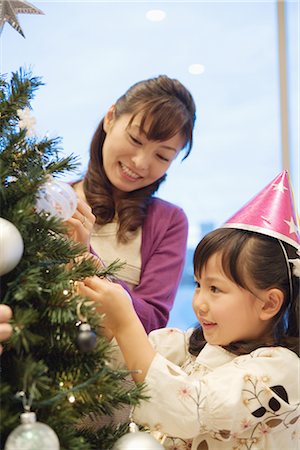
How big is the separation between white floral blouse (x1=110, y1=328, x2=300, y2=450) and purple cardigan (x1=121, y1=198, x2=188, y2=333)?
13.8 inches

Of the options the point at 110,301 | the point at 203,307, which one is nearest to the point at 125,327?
the point at 110,301

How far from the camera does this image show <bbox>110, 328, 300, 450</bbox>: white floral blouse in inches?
34.1

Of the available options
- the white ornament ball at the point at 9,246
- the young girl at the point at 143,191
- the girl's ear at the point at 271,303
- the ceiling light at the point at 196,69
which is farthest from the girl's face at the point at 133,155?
the ceiling light at the point at 196,69

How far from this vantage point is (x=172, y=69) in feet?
8.49

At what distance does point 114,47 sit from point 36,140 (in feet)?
6.23

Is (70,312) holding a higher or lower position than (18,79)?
lower

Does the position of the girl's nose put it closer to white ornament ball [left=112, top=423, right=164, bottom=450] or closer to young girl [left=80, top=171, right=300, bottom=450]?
young girl [left=80, top=171, right=300, bottom=450]

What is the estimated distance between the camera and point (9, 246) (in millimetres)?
676

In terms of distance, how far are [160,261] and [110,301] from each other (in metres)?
0.50

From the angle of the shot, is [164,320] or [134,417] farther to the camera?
[164,320]

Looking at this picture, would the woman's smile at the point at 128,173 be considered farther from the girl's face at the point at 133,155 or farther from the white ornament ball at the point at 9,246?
the white ornament ball at the point at 9,246

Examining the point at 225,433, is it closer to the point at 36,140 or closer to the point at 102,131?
the point at 36,140

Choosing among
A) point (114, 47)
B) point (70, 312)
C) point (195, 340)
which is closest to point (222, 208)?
point (114, 47)

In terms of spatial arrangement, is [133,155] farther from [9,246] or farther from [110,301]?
[9,246]
